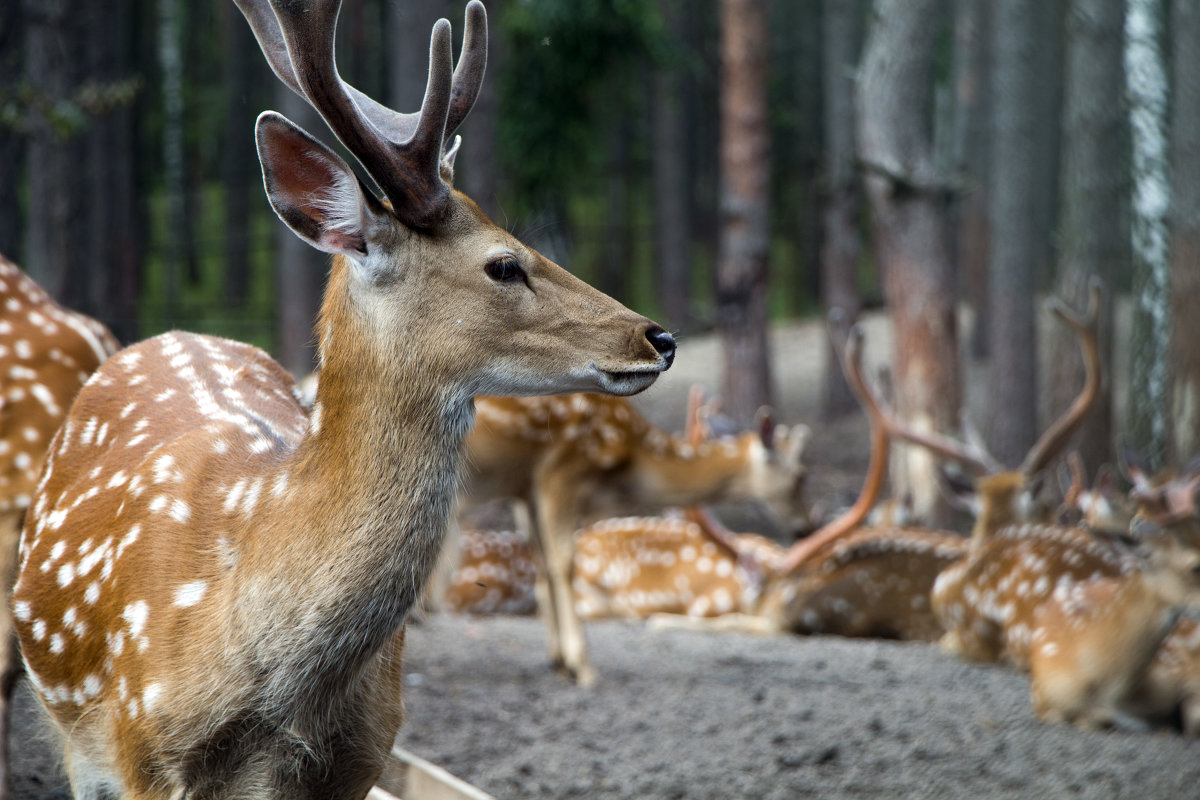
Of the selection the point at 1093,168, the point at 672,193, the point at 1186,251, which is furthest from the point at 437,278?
the point at 672,193


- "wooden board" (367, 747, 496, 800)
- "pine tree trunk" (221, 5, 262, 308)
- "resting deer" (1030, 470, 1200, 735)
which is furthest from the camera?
"pine tree trunk" (221, 5, 262, 308)

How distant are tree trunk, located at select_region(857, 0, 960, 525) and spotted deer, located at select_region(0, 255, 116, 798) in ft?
15.7

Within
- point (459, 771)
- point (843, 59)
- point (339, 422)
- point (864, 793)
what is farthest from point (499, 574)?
point (843, 59)

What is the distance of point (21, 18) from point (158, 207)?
22.7 metres

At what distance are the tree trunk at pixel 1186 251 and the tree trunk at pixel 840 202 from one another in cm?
472

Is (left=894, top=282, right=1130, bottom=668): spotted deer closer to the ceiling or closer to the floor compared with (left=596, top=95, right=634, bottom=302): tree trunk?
closer to the floor

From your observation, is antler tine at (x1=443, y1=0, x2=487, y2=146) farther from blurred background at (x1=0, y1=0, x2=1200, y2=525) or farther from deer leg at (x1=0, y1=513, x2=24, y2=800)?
deer leg at (x1=0, y1=513, x2=24, y2=800)

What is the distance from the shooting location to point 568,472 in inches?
212

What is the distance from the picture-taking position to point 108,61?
14.8m

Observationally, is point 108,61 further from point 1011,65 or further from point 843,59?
point 1011,65

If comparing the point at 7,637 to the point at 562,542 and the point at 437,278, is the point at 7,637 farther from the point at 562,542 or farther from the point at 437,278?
the point at 562,542

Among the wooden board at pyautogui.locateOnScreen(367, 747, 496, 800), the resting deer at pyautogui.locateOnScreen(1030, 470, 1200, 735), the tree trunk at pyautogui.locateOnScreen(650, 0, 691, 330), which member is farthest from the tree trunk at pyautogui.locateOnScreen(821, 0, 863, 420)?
the wooden board at pyautogui.locateOnScreen(367, 747, 496, 800)

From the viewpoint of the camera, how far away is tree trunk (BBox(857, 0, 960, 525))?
7.11m

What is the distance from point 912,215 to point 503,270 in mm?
5322
